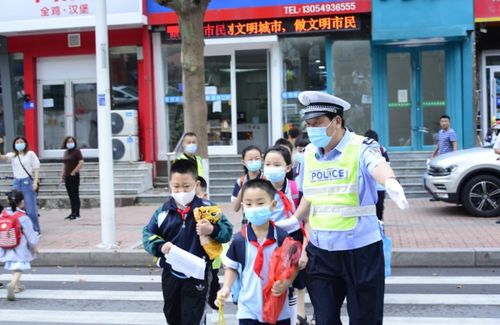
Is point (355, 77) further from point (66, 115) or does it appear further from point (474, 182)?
point (66, 115)

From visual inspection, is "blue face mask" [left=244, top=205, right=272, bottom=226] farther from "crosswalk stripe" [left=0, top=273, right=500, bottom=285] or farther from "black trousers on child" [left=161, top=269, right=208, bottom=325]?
"crosswalk stripe" [left=0, top=273, right=500, bottom=285]

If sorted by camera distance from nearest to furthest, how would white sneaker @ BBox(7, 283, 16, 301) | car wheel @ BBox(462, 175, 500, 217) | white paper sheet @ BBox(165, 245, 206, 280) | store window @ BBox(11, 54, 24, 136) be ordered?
white paper sheet @ BBox(165, 245, 206, 280) → white sneaker @ BBox(7, 283, 16, 301) → car wheel @ BBox(462, 175, 500, 217) → store window @ BBox(11, 54, 24, 136)

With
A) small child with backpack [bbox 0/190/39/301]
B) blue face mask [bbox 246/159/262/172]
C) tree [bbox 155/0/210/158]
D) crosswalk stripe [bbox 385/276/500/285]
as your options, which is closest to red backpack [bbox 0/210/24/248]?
small child with backpack [bbox 0/190/39/301]

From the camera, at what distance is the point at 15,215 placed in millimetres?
7836

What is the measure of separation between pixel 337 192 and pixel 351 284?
1.93 feet

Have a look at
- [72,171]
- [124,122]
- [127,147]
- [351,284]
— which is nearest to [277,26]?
[124,122]

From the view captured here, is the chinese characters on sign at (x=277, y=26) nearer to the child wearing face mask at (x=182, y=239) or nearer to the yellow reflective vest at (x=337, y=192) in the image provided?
the child wearing face mask at (x=182, y=239)

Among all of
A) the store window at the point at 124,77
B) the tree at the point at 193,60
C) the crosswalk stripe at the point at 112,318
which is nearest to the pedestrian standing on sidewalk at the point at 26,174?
the tree at the point at 193,60

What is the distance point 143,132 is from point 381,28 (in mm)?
6855

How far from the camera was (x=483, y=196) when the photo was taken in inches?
457

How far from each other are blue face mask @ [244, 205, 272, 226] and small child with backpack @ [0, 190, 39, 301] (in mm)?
4571

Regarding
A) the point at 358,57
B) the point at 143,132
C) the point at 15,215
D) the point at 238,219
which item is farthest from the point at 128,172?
the point at 15,215

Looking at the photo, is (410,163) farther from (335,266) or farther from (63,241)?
(335,266)

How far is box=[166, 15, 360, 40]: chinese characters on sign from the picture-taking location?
16031 millimetres
